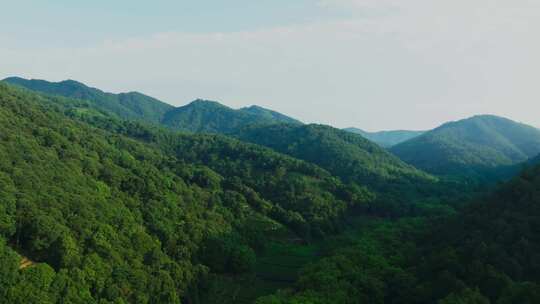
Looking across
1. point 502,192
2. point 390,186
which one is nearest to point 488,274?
point 502,192

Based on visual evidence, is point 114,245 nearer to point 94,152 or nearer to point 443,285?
point 94,152

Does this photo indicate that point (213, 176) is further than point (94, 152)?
Yes

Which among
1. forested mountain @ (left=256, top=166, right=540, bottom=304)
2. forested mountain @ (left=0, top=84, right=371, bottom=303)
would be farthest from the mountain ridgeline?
forested mountain @ (left=256, top=166, right=540, bottom=304)

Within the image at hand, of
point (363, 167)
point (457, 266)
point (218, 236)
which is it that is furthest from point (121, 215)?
point (363, 167)

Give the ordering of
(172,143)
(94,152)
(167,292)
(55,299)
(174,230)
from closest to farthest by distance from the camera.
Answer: (55,299) < (167,292) < (174,230) < (94,152) < (172,143)

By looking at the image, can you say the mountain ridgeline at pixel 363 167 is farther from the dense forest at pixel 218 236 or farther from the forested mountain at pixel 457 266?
the forested mountain at pixel 457 266
